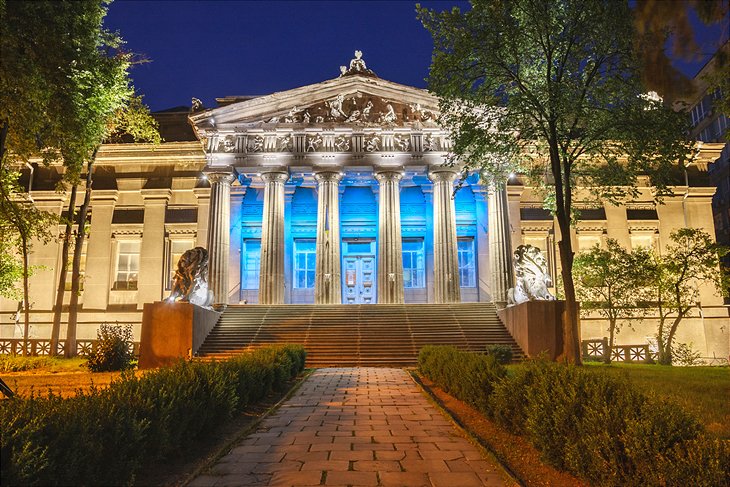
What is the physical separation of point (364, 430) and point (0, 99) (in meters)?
13.6

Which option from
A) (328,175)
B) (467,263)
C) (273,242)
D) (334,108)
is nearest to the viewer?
(273,242)

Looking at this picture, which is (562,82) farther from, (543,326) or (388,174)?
(388,174)

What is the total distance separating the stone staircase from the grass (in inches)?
174

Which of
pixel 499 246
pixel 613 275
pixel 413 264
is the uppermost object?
pixel 499 246

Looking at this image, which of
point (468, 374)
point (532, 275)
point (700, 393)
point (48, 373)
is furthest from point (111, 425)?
point (532, 275)

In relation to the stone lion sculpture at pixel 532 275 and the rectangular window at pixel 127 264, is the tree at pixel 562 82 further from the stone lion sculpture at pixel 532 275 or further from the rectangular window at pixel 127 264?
the rectangular window at pixel 127 264

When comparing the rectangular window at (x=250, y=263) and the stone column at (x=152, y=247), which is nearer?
the stone column at (x=152, y=247)

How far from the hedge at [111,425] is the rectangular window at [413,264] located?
2644cm

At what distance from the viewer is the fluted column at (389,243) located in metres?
29.1

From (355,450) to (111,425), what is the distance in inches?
117

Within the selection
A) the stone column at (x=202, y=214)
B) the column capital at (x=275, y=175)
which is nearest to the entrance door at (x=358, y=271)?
the column capital at (x=275, y=175)

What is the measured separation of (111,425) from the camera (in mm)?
5039

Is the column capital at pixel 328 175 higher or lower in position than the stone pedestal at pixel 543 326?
higher

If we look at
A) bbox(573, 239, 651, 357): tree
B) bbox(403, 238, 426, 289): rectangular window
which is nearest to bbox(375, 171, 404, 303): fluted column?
bbox(403, 238, 426, 289): rectangular window
